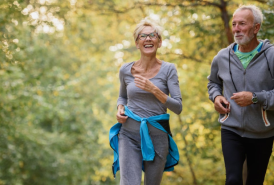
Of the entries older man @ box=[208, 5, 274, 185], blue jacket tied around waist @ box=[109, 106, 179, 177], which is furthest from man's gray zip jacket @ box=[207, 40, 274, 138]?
blue jacket tied around waist @ box=[109, 106, 179, 177]

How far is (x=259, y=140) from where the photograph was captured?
3.40 meters

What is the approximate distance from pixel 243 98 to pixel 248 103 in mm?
62

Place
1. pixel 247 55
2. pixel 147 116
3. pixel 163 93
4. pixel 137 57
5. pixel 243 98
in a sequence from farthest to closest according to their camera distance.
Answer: pixel 137 57
pixel 147 116
pixel 247 55
pixel 163 93
pixel 243 98

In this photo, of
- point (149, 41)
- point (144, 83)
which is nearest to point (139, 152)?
point (144, 83)

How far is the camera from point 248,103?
3.29m

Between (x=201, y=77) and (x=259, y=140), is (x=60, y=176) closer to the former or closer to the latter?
(x=201, y=77)

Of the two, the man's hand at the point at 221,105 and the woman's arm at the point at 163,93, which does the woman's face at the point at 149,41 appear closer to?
the woman's arm at the point at 163,93

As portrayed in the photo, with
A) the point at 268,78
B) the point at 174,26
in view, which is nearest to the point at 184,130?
the point at 174,26

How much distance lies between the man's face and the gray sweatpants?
1.13 meters

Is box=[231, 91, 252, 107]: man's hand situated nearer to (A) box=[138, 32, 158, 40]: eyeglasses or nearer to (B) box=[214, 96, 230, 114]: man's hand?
(B) box=[214, 96, 230, 114]: man's hand

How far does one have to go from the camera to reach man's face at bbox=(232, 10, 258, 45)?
3443 mm

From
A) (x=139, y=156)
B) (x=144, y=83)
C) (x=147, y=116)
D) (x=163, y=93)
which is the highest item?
(x=144, y=83)

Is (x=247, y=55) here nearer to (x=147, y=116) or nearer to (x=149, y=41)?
(x=149, y=41)

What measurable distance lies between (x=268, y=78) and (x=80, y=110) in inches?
489
